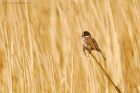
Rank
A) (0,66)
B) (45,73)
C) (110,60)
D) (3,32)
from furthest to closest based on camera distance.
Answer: (0,66) < (110,60) < (45,73) < (3,32)

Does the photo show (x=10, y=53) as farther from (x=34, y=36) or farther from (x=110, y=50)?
(x=110, y=50)

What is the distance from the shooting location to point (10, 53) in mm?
2201

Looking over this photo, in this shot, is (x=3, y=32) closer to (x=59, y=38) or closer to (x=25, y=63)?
(x=25, y=63)

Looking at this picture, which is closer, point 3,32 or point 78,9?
point 3,32

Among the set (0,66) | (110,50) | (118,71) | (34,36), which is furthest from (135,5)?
(0,66)

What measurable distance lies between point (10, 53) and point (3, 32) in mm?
129

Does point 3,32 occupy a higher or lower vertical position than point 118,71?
higher

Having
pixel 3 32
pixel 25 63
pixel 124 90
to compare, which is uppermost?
pixel 3 32

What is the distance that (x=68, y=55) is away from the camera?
9.30 ft

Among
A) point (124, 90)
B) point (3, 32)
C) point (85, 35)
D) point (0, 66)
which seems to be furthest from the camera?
point (0, 66)

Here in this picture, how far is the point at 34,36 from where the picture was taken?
7.58 feet

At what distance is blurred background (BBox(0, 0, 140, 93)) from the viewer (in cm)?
216

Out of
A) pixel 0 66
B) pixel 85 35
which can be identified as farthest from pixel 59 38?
pixel 85 35

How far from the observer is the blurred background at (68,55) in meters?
2.16
